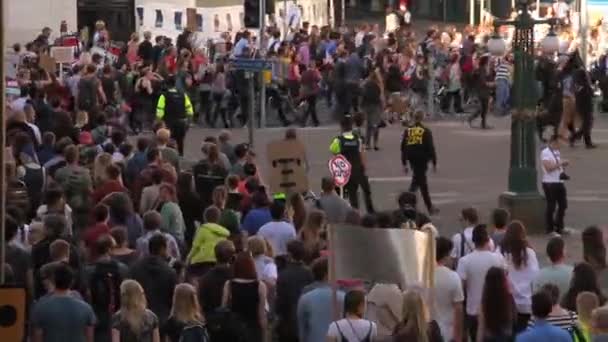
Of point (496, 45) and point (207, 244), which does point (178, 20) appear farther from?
point (207, 244)

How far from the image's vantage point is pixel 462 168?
30.2m

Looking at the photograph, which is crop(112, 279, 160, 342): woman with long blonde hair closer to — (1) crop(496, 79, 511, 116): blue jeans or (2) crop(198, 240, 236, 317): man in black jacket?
(2) crop(198, 240, 236, 317): man in black jacket

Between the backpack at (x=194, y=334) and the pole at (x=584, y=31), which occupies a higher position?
the pole at (x=584, y=31)

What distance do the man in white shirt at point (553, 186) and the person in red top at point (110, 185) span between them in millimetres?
5810

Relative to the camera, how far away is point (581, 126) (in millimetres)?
32312

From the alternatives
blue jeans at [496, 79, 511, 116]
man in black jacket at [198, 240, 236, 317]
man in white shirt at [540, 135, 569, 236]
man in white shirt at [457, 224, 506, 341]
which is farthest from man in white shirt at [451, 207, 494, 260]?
blue jeans at [496, 79, 511, 116]

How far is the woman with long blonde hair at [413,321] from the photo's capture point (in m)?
11.5

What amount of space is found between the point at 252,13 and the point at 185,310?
58.1 feet

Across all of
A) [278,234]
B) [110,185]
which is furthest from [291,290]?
[110,185]

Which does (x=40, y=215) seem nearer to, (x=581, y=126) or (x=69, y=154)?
(x=69, y=154)

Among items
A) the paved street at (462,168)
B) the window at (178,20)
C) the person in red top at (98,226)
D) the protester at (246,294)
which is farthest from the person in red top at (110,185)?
the window at (178,20)

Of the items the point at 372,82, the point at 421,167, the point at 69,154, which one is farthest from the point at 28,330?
the point at 372,82

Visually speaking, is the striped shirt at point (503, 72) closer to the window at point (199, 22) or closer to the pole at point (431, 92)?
the pole at point (431, 92)

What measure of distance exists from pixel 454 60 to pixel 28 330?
89.7 feet
